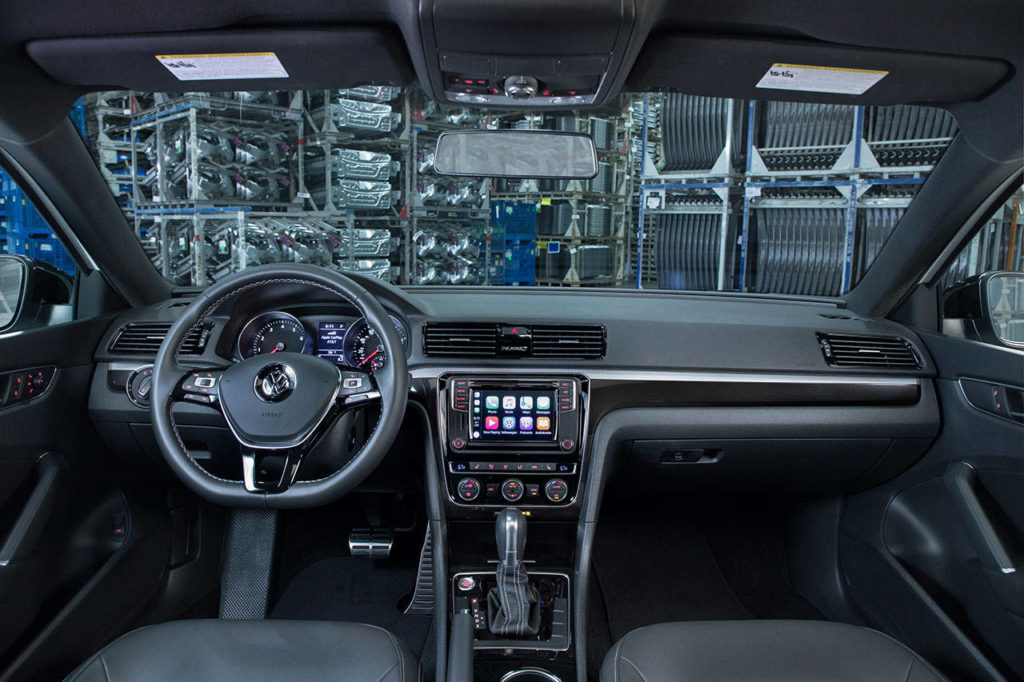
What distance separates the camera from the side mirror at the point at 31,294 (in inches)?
86.7

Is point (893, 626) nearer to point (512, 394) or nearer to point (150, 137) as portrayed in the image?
point (512, 394)

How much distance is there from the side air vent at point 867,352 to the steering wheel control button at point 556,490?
90 centimetres

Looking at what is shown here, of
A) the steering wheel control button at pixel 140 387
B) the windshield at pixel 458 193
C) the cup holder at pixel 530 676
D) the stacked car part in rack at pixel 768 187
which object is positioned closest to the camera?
the cup holder at pixel 530 676

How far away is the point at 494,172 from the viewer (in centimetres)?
220

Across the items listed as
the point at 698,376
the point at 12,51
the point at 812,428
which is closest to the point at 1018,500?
the point at 812,428

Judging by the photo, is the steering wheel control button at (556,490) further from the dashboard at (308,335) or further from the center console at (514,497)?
the dashboard at (308,335)

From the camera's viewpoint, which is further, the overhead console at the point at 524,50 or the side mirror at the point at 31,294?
the side mirror at the point at 31,294

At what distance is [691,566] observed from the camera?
303 centimetres

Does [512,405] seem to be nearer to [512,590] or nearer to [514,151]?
[512,590]

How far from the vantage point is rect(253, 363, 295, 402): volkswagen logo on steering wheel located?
1706mm

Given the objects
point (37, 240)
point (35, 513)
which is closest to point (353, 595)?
point (35, 513)

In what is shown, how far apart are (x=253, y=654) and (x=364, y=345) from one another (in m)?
0.92

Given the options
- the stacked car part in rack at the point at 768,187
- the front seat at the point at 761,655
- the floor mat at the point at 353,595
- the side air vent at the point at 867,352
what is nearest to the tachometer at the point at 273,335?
the floor mat at the point at 353,595

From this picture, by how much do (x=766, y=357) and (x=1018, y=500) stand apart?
0.74 metres
